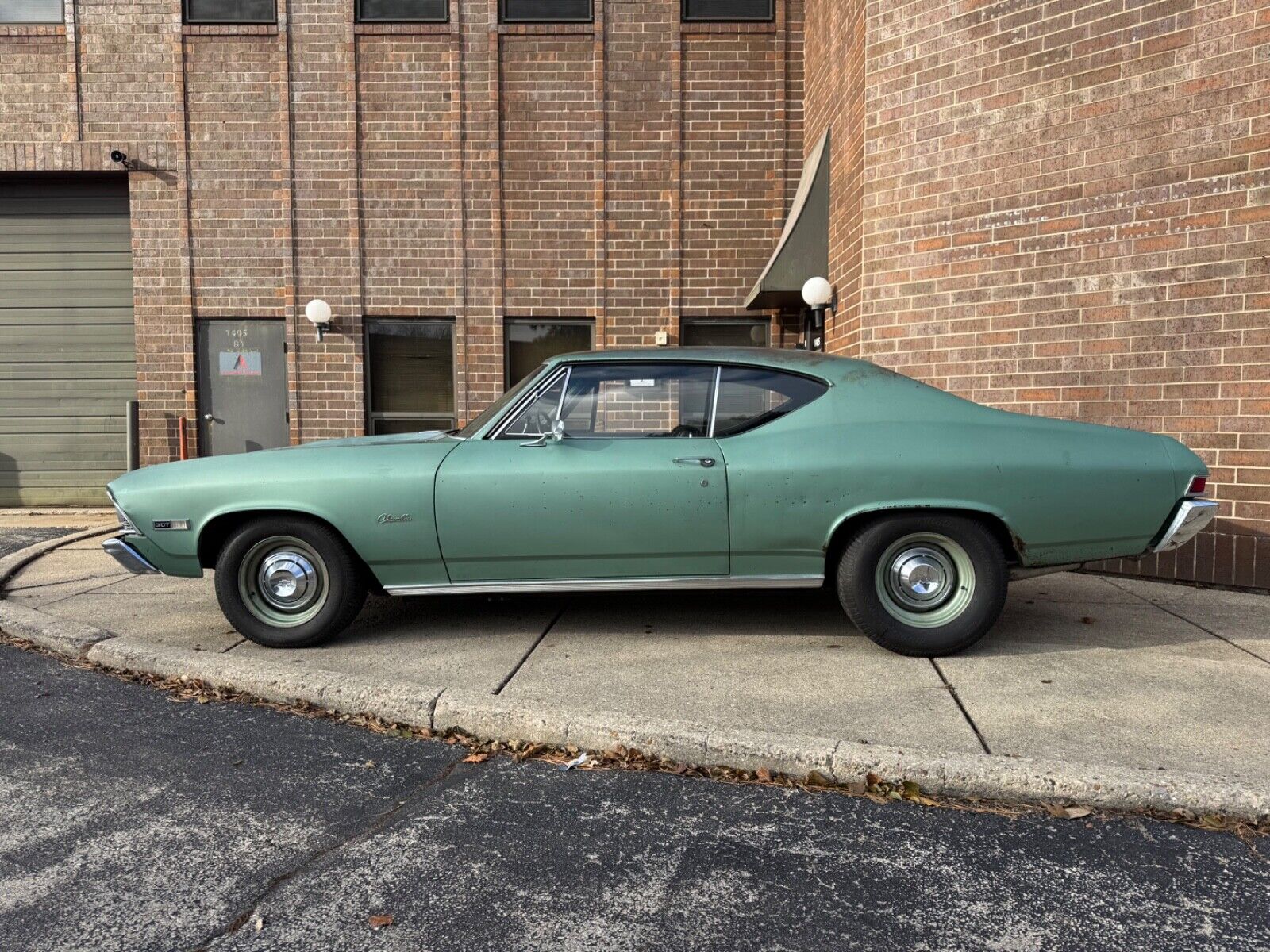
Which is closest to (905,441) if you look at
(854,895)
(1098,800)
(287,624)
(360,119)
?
(1098,800)

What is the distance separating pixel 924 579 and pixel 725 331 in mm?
6155

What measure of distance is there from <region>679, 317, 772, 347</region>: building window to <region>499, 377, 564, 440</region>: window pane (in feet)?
18.6

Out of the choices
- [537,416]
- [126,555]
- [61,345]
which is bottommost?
[126,555]

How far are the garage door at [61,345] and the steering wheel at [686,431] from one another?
8777 mm

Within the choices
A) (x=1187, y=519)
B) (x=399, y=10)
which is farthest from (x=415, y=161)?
(x=1187, y=519)

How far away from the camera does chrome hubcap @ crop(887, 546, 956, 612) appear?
4.01 metres

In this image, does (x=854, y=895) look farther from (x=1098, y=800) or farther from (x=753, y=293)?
(x=753, y=293)

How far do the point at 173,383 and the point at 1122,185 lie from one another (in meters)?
9.60

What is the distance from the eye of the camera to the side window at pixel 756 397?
4109mm

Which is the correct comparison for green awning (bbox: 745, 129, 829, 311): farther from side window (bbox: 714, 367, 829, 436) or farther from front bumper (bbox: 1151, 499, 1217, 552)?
front bumper (bbox: 1151, 499, 1217, 552)

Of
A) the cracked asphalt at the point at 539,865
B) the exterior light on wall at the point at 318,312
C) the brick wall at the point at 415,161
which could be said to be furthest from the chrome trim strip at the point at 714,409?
the exterior light on wall at the point at 318,312

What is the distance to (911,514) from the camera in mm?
3955

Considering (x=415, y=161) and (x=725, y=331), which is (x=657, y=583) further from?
(x=415, y=161)

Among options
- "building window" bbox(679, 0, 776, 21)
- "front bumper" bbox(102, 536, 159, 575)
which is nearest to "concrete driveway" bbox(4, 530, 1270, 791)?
"front bumper" bbox(102, 536, 159, 575)
